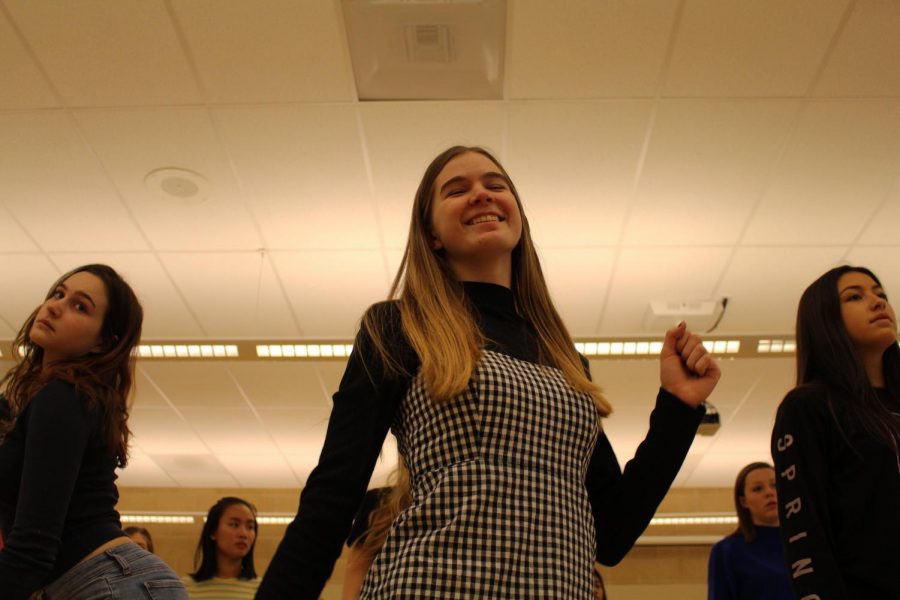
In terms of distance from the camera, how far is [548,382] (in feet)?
4.01

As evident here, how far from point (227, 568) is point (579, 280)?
2631mm

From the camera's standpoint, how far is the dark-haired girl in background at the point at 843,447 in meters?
1.52

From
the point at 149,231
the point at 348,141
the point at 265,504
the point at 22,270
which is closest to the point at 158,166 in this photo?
the point at 149,231

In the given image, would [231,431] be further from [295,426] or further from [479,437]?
[479,437]

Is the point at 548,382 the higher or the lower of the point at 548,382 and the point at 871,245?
the lower

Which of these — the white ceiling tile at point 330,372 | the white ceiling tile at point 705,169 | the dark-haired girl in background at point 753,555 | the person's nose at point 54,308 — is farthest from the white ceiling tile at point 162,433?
the person's nose at point 54,308

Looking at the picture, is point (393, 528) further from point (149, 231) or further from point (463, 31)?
point (149, 231)

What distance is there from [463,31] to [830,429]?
210cm

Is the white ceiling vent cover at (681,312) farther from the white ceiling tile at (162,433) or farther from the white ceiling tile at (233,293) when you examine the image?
the white ceiling tile at (162,433)

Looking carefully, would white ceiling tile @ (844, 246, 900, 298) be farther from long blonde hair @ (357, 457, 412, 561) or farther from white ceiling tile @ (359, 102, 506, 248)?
long blonde hair @ (357, 457, 412, 561)

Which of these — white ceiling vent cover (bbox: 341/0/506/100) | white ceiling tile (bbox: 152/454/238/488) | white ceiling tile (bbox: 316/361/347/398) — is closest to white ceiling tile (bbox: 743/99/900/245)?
white ceiling vent cover (bbox: 341/0/506/100)

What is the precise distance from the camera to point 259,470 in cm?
847

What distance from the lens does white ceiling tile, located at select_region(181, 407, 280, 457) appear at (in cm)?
684

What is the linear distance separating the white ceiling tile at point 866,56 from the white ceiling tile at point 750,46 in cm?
7
